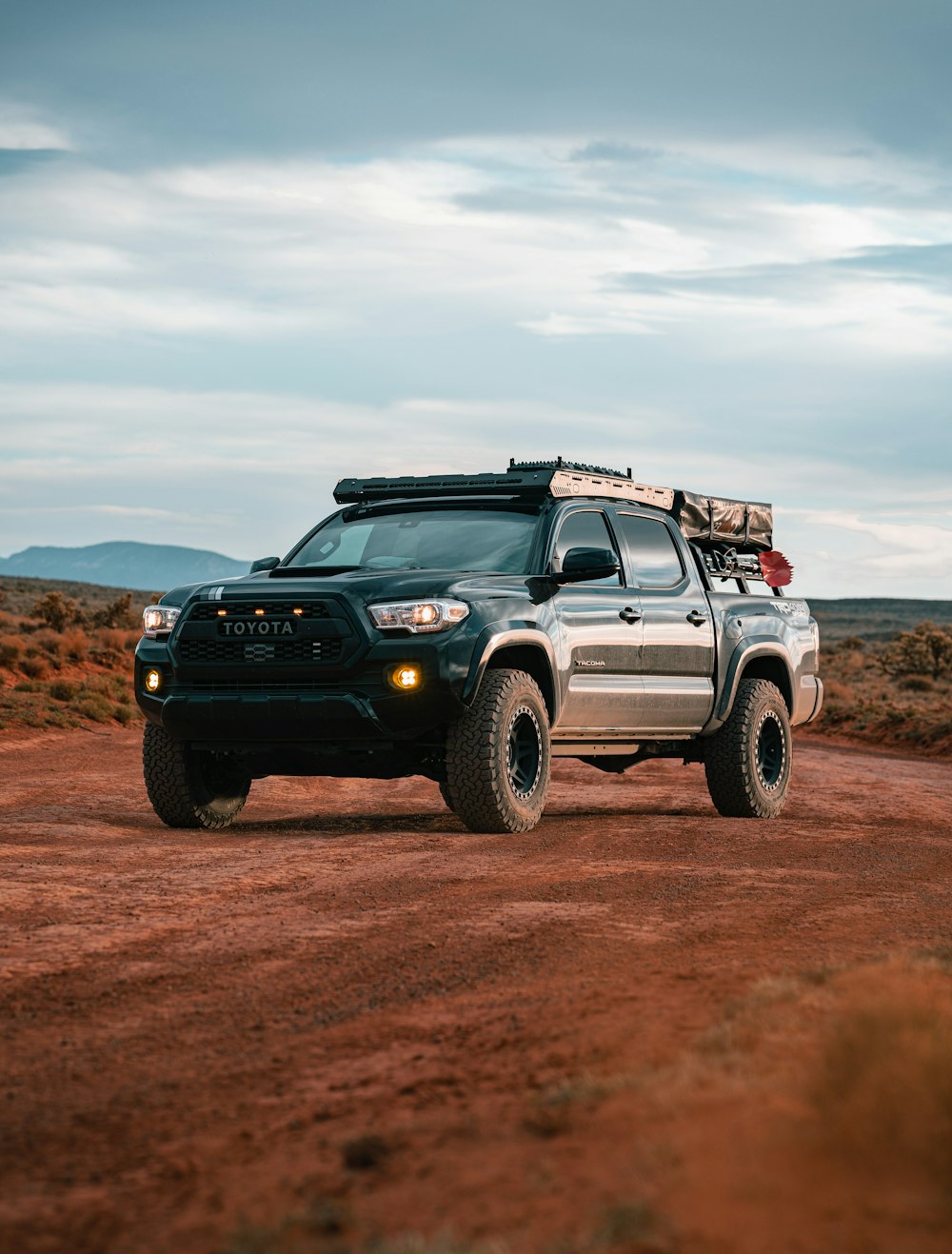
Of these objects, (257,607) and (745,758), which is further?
(745,758)

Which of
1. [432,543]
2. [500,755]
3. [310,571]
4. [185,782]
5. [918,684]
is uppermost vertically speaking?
[432,543]

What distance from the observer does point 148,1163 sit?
3.50m

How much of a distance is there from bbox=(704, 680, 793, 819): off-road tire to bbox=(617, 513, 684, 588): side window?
121 cm

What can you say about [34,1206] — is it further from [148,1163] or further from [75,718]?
[75,718]

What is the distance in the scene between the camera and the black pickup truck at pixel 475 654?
9.38 meters

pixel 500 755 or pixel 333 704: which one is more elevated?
pixel 333 704

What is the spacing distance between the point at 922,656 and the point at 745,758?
39.0 m

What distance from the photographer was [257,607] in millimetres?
9539

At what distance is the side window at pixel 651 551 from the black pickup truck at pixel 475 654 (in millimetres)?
20

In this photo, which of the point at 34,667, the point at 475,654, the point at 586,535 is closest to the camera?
the point at 475,654

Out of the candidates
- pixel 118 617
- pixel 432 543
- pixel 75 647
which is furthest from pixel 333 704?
pixel 118 617

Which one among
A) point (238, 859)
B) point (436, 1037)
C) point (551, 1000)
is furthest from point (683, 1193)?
point (238, 859)

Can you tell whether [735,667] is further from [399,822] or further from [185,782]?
[185,782]

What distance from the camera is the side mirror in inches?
392
